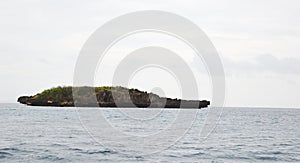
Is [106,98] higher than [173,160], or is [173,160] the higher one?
[106,98]

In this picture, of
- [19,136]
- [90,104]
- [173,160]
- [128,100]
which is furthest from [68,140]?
[128,100]

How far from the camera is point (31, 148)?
35.2 metres

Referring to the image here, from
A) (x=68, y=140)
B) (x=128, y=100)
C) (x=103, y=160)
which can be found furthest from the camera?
(x=128, y=100)

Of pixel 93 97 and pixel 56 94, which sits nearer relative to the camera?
pixel 93 97

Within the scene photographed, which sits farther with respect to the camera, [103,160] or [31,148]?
[31,148]

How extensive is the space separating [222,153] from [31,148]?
56.6 ft

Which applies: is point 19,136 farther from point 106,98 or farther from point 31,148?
point 106,98

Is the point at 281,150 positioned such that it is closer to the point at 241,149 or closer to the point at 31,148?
the point at 241,149

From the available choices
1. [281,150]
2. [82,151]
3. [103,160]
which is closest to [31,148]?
[82,151]

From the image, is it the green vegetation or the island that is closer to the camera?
the island

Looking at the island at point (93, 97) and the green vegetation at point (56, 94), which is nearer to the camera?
the island at point (93, 97)

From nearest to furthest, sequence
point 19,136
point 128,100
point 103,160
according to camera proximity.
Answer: point 103,160 → point 19,136 → point 128,100

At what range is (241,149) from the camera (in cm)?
3916

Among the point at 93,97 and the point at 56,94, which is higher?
the point at 56,94
